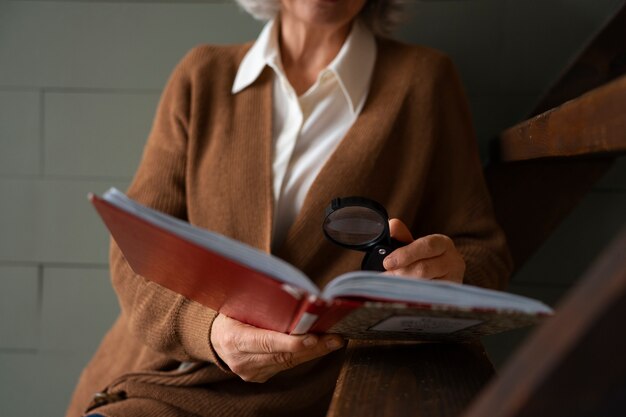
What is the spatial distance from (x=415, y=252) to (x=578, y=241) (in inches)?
31.1

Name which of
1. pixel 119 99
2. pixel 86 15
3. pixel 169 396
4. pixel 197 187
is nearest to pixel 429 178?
pixel 197 187

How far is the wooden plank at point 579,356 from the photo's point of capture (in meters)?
0.43

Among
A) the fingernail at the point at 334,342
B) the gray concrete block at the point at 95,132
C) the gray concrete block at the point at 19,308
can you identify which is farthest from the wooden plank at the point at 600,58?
the gray concrete block at the point at 19,308

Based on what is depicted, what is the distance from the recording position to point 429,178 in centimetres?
138

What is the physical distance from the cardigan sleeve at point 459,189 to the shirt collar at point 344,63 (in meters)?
0.14

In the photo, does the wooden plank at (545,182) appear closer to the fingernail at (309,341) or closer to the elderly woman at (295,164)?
the elderly woman at (295,164)

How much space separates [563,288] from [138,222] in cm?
120

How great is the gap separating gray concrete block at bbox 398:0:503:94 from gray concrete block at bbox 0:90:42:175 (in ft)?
2.93

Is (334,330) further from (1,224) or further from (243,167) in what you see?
(1,224)

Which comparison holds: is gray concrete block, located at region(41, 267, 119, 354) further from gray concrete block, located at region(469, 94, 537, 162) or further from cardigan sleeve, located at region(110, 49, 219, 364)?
gray concrete block, located at region(469, 94, 537, 162)

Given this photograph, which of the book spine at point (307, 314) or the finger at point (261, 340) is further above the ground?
the book spine at point (307, 314)

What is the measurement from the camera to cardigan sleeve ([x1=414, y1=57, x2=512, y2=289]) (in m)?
1.30

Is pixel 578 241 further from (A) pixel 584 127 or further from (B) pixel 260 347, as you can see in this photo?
(B) pixel 260 347

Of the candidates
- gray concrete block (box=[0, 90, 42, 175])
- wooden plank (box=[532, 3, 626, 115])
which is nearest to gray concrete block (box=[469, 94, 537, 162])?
wooden plank (box=[532, 3, 626, 115])
